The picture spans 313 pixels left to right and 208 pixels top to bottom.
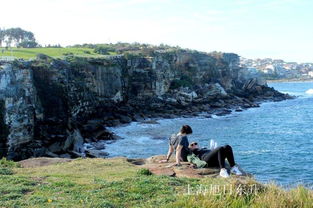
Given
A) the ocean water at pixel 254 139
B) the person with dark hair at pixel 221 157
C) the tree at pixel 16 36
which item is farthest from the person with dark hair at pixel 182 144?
the tree at pixel 16 36

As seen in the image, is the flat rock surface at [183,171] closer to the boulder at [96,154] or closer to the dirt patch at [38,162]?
the dirt patch at [38,162]

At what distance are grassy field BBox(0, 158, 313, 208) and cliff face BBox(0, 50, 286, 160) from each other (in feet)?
64.5

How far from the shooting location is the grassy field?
→ 24.4 feet

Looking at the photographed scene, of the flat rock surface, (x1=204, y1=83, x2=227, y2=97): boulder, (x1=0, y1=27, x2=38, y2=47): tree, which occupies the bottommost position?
(x1=204, y1=83, x2=227, y2=97): boulder

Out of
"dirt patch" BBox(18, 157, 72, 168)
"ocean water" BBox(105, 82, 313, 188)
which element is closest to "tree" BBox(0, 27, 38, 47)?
"ocean water" BBox(105, 82, 313, 188)

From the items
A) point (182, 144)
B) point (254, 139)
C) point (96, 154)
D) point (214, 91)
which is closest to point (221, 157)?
point (182, 144)

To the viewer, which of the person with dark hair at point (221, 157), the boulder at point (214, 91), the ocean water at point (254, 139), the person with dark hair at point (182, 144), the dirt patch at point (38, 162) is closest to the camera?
the person with dark hair at point (221, 157)

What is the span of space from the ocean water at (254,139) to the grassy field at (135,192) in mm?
9808

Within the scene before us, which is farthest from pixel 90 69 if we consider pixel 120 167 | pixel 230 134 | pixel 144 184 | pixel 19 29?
pixel 19 29

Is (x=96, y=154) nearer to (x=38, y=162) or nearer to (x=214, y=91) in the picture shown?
(x=38, y=162)

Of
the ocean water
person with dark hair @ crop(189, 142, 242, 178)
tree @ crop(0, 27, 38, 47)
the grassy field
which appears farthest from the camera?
tree @ crop(0, 27, 38, 47)

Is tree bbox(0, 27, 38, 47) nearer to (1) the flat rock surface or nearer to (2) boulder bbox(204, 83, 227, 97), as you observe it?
(2) boulder bbox(204, 83, 227, 97)

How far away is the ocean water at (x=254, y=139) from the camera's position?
85.2ft

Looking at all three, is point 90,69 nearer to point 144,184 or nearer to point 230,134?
point 230,134
